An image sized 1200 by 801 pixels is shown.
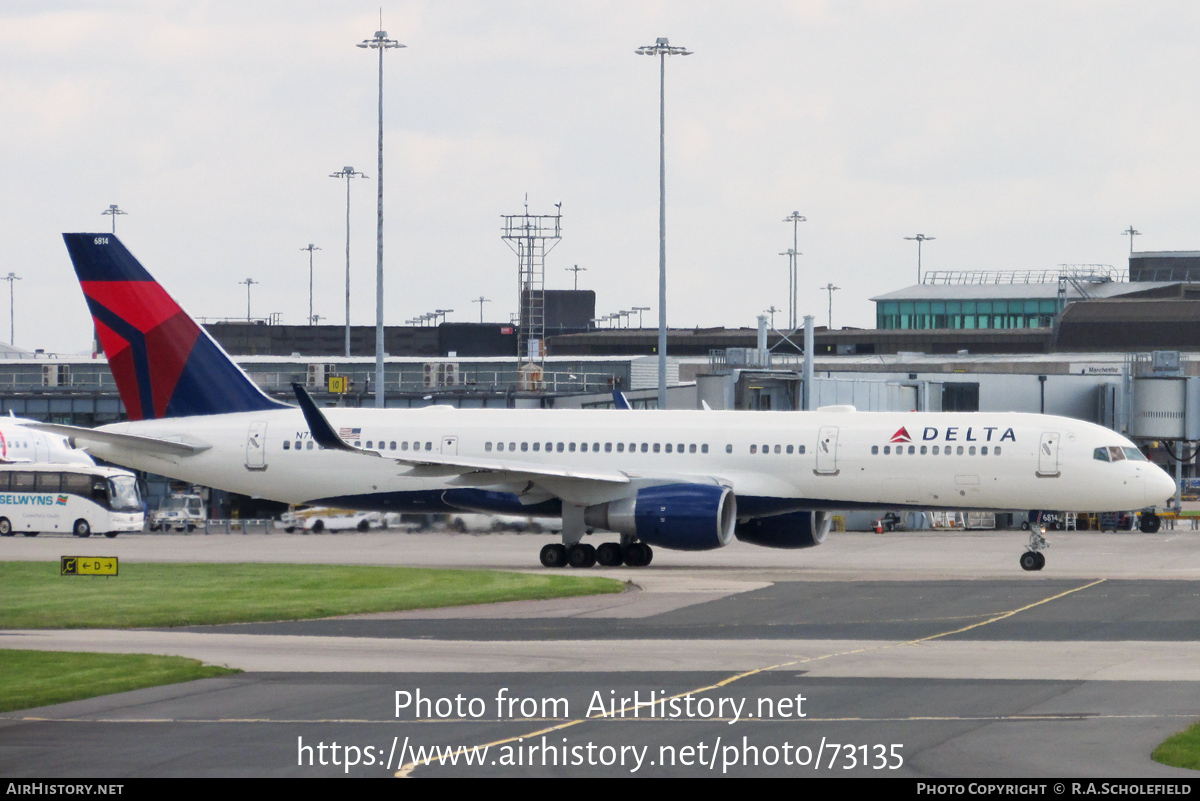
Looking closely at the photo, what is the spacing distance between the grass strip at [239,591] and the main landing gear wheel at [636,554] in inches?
214

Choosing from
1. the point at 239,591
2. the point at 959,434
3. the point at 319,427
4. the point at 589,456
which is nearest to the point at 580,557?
the point at 589,456

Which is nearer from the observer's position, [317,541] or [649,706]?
[649,706]

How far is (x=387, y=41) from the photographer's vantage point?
64625 millimetres

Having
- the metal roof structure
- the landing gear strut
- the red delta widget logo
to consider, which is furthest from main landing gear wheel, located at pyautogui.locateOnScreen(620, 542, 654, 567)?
the metal roof structure

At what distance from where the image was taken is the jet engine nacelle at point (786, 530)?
150 ft

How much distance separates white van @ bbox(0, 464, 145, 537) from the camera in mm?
63219

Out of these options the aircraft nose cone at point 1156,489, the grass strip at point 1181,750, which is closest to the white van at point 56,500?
the aircraft nose cone at point 1156,489

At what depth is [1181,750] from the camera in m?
15.8

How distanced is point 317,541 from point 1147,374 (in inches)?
1660

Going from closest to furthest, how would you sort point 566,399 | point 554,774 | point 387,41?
point 554,774 < point 387,41 < point 566,399

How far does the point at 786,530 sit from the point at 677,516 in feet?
18.5

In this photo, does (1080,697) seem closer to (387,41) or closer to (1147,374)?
(387,41)

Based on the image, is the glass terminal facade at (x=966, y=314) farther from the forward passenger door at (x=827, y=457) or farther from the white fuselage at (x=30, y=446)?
the forward passenger door at (x=827, y=457)
